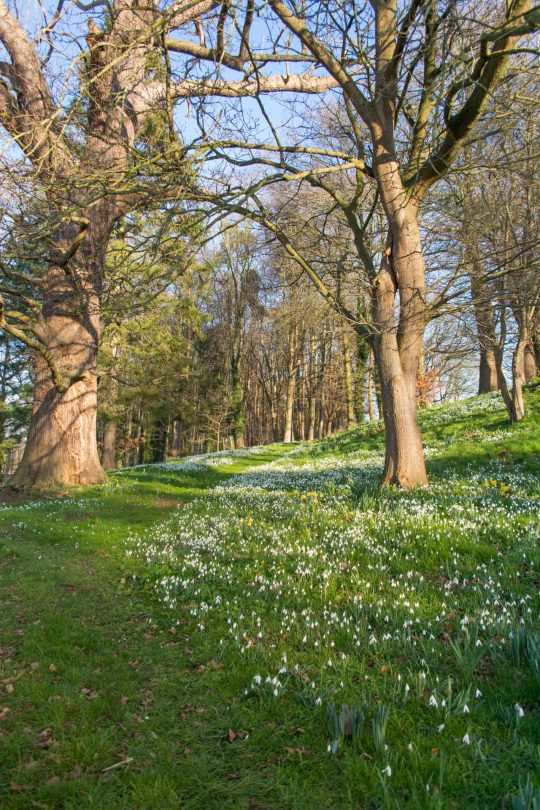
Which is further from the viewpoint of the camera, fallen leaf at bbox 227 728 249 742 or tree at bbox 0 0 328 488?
tree at bbox 0 0 328 488

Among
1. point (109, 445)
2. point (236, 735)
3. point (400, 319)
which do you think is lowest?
point (236, 735)

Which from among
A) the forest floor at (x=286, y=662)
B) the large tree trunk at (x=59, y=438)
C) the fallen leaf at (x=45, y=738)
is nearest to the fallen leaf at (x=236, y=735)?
the forest floor at (x=286, y=662)

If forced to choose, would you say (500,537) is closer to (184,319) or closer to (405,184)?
(405,184)

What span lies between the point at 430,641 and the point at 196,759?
6.40 feet

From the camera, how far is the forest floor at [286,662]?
2.55 m

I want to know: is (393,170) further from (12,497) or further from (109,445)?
(109,445)

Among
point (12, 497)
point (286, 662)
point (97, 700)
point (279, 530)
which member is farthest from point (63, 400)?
point (286, 662)

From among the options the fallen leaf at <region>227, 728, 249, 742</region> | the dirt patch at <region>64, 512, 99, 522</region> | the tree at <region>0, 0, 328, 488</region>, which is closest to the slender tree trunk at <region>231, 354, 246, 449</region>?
the tree at <region>0, 0, 328, 488</region>

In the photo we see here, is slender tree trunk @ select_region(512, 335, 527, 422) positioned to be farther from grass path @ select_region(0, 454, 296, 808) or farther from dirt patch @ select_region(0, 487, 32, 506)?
dirt patch @ select_region(0, 487, 32, 506)

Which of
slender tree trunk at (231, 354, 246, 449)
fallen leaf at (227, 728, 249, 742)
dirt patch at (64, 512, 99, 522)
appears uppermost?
slender tree trunk at (231, 354, 246, 449)

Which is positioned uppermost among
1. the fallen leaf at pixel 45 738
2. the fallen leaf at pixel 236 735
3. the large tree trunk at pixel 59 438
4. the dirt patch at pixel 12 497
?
the large tree trunk at pixel 59 438

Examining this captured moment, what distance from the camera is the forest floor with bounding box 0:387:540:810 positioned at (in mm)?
2549

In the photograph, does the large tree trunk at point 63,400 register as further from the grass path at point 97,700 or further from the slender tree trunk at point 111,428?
the slender tree trunk at point 111,428

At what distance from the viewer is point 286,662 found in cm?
358
